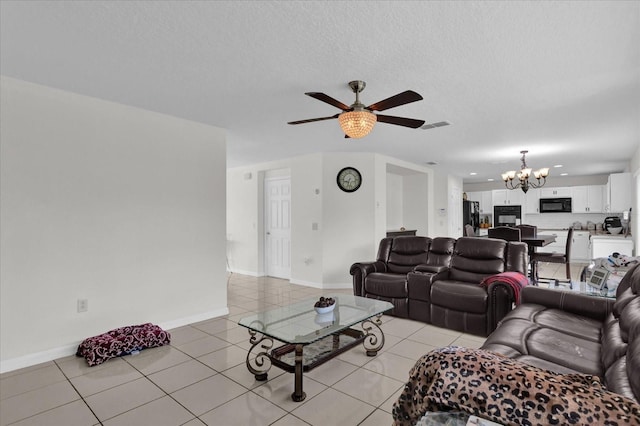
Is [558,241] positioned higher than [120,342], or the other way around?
[558,241]

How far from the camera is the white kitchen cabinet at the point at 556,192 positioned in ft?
29.8

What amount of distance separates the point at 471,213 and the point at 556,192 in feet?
7.44

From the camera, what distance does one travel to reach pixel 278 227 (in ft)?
22.4

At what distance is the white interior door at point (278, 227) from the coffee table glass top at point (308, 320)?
3386mm

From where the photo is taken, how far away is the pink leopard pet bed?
9.43 ft

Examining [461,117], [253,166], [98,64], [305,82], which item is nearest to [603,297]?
[461,117]

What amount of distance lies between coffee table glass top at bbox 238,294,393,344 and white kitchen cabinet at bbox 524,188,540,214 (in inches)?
332

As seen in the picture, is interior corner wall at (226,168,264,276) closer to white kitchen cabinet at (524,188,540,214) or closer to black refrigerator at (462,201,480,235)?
black refrigerator at (462,201,480,235)

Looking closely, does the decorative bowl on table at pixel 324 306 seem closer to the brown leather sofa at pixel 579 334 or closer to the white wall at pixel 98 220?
the brown leather sofa at pixel 579 334

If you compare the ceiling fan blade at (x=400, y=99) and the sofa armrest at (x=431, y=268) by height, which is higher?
the ceiling fan blade at (x=400, y=99)

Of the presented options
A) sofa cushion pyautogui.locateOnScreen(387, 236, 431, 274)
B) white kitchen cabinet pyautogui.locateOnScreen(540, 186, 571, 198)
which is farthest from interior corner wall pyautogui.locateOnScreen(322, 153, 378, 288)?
white kitchen cabinet pyautogui.locateOnScreen(540, 186, 571, 198)

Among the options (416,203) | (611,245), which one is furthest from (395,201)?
(611,245)

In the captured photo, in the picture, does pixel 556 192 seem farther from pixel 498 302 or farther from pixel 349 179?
pixel 498 302

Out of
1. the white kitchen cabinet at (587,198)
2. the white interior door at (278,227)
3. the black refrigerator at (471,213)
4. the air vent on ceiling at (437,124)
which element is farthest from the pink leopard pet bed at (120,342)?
the white kitchen cabinet at (587,198)
